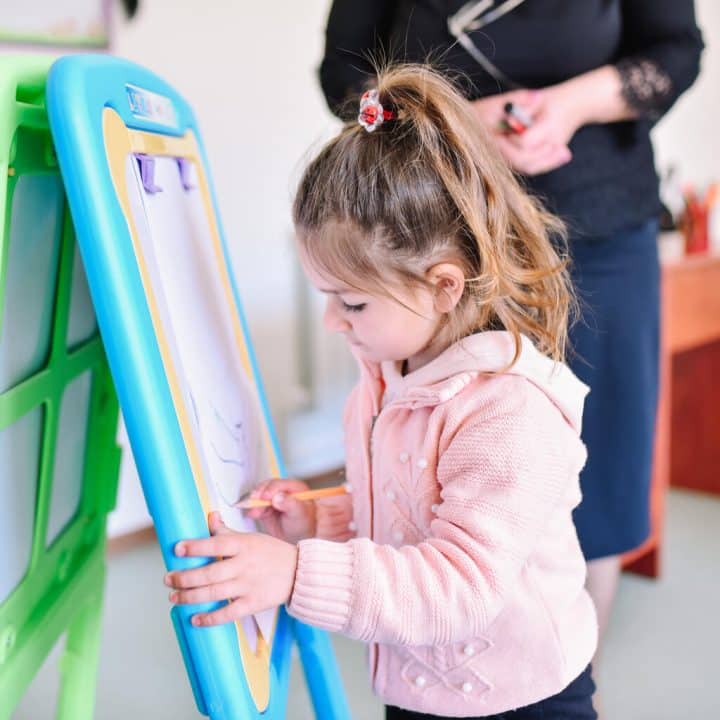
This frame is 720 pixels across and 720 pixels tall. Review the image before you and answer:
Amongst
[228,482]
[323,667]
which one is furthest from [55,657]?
[228,482]

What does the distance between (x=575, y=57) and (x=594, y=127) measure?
0.29ft

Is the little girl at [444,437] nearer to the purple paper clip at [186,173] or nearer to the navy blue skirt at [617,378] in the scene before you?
the purple paper clip at [186,173]

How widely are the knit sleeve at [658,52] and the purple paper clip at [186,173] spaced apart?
1.78 feet

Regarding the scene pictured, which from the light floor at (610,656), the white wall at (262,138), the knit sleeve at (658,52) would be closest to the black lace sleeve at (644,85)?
the knit sleeve at (658,52)

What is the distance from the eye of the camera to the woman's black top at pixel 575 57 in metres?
1.09

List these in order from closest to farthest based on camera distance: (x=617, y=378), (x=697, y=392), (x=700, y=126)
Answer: (x=617, y=378), (x=697, y=392), (x=700, y=126)

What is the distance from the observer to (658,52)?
1.14 metres

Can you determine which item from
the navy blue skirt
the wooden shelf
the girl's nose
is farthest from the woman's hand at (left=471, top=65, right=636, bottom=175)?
the wooden shelf

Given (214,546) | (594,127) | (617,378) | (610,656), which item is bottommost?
(610,656)

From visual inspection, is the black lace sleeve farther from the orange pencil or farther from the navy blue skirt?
the orange pencil

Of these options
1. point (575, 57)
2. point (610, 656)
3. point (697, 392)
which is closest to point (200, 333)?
point (575, 57)

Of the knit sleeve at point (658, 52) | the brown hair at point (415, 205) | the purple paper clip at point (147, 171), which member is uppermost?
the knit sleeve at point (658, 52)

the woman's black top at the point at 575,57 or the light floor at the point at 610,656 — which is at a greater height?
the woman's black top at the point at 575,57

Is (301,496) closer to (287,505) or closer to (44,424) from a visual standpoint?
(287,505)
